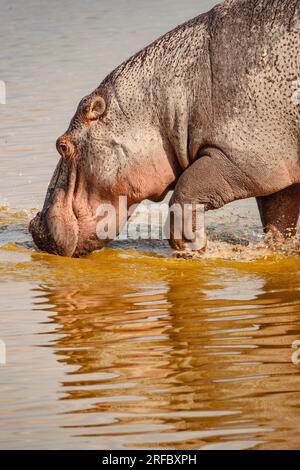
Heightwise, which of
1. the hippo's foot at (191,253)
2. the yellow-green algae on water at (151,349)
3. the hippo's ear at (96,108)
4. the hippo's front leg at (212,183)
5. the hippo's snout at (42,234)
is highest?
the hippo's ear at (96,108)

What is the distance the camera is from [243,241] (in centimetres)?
909

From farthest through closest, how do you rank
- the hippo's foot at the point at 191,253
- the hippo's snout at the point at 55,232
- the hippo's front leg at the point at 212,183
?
the hippo's snout at the point at 55,232 → the hippo's foot at the point at 191,253 → the hippo's front leg at the point at 212,183

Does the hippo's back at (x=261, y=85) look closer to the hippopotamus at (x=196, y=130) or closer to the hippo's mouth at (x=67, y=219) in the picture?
the hippopotamus at (x=196, y=130)

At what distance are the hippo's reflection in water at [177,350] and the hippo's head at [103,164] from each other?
0.32 meters

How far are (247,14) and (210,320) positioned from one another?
2285 mm

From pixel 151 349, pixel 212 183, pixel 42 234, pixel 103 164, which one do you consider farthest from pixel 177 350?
pixel 42 234

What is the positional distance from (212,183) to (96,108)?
3.04 ft

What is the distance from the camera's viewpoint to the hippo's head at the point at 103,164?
8.30 metres

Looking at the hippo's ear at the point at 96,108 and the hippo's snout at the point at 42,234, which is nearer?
the hippo's ear at the point at 96,108

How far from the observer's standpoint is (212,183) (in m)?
8.09

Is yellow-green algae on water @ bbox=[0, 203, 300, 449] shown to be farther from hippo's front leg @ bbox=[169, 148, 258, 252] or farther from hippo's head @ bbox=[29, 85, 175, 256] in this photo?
hippo's front leg @ bbox=[169, 148, 258, 252]

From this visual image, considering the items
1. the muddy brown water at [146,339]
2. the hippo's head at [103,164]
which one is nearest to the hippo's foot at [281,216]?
the muddy brown water at [146,339]

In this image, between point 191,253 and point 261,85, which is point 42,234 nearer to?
point 191,253

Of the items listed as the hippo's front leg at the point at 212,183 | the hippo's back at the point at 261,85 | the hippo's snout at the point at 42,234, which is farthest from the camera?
the hippo's snout at the point at 42,234
